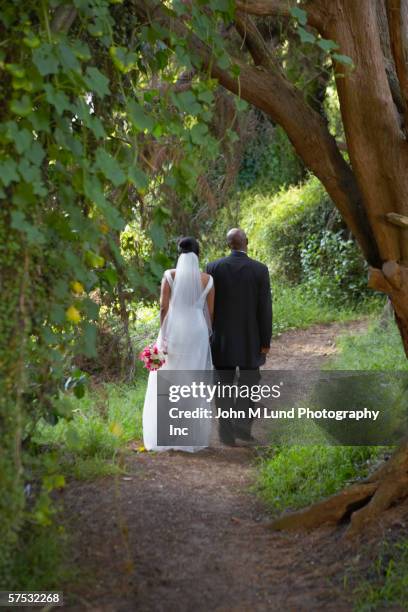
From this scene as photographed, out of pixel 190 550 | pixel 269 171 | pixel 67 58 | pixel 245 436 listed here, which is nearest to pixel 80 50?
pixel 67 58

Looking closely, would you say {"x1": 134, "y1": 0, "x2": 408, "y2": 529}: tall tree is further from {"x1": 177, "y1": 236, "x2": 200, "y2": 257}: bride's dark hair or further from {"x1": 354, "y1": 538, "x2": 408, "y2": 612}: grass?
{"x1": 177, "y1": 236, "x2": 200, "y2": 257}: bride's dark hair

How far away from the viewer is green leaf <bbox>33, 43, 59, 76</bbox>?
375cm

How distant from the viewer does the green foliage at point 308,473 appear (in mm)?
6543

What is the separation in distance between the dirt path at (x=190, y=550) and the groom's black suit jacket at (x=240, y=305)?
1294mm

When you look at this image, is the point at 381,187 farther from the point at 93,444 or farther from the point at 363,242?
the point at 93,444

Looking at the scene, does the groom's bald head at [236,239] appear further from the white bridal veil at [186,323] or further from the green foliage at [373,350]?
the green foliage at [373,350]

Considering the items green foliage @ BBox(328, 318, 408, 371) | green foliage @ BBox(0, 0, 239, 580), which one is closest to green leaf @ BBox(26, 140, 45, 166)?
green foliage @ BBox(0, 0, 239, 580)

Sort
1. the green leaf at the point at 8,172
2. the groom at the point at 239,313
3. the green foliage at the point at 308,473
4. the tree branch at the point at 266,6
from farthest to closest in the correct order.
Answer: the groom at the point at 239,313 → the green foliage at the point at 308,473 → the tree branch at the point at 266,6 → the green leaf at the point at 8,172

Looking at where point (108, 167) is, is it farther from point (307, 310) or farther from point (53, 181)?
point (307, 310)

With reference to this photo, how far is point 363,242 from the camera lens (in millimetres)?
5828

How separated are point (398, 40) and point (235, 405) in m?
4.06

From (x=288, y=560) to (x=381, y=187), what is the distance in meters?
2.42

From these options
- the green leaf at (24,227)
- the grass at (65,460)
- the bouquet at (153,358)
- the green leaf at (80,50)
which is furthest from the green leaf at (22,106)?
the bouquet at (153,358)

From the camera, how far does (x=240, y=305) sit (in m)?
8.21
